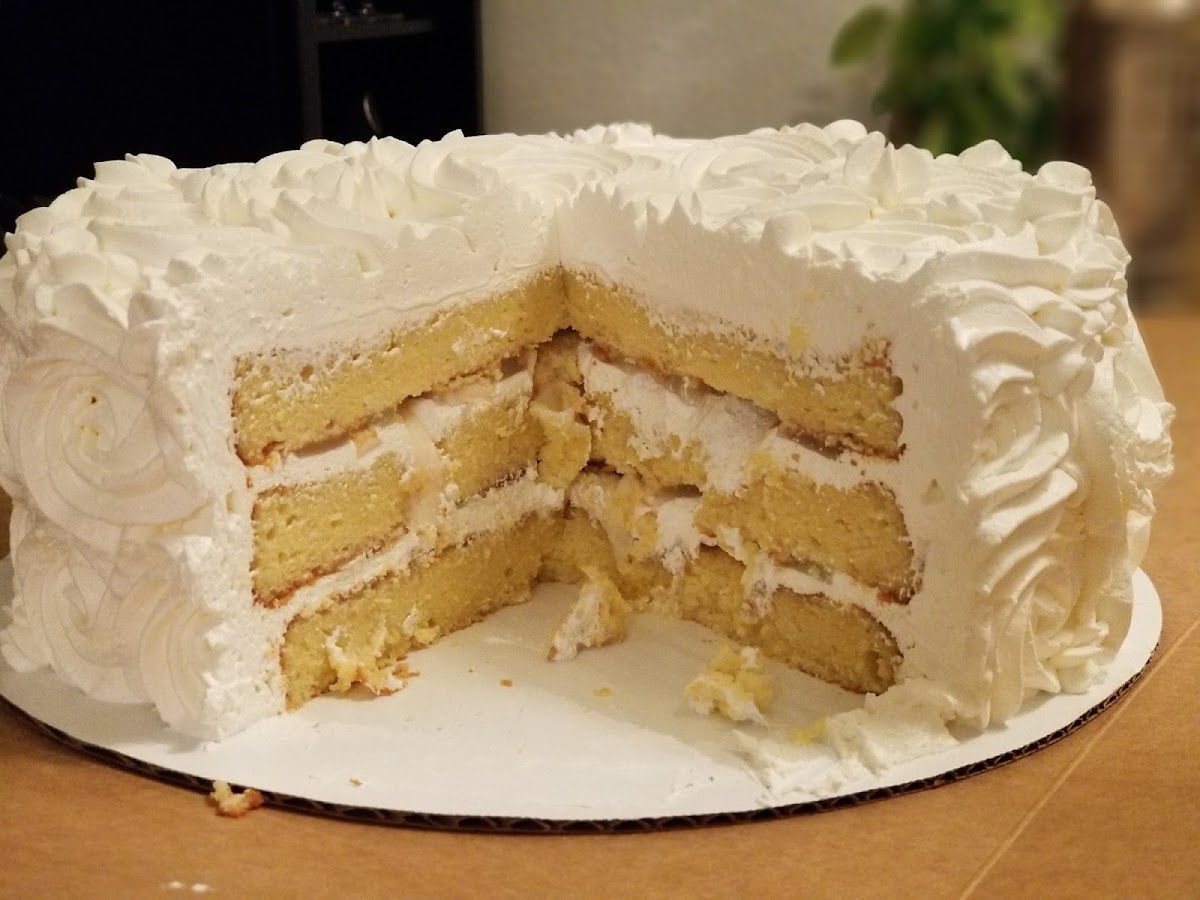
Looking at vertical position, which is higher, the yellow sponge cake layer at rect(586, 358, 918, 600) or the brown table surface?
the yellow sponge cake layer at rect(586, 358, 918, 600)

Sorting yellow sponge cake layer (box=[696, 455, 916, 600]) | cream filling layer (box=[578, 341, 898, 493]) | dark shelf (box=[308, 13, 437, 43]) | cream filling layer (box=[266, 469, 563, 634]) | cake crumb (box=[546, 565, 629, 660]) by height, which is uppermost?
dark shelf (box=[308, 13, 437, 43])

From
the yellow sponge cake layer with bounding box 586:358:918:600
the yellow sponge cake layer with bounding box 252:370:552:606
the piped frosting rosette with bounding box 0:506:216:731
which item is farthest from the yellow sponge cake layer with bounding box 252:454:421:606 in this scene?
the yellow sponge cake layer with bounding box 586:358:918:600

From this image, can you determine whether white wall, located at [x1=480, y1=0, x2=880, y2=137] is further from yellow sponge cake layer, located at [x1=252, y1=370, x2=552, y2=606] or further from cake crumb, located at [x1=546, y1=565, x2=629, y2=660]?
cake crumb, located at [x1=546, y1=565, x2=629, y2=660]

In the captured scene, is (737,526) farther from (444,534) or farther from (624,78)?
(624,78)

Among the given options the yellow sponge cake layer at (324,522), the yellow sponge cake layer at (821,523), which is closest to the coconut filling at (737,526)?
the yellow sponge cake layer at (821,523)

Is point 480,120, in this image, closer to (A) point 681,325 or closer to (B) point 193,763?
(A) point 681,325

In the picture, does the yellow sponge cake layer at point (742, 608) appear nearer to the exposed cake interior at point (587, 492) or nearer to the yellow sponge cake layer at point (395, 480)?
the exposed cake interior at point (587, 492)

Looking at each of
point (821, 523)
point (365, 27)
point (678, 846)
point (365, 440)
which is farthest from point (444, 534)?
point (365, 27)
